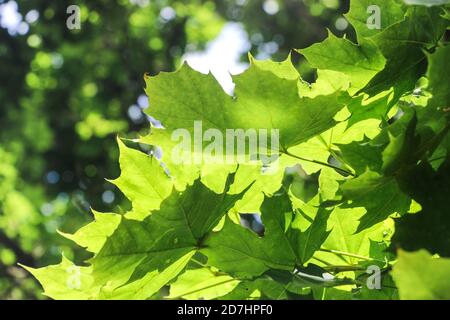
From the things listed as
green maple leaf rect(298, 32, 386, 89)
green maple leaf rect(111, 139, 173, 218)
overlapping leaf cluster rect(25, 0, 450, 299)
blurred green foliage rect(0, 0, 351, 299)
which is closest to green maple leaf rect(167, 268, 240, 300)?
overlapping leaf cluster rect(25, 0, 450, 299)

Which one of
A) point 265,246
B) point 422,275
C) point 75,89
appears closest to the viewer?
point 422,275

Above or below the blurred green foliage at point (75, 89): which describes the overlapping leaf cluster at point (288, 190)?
above

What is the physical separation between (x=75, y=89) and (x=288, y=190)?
602cm

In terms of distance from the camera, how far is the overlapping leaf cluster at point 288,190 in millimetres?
656

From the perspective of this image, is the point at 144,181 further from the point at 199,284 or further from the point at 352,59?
the point at 352,59

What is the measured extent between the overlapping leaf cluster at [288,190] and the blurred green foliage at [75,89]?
4548 mm

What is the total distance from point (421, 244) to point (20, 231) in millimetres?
6538

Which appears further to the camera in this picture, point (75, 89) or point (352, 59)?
point (75, 89)

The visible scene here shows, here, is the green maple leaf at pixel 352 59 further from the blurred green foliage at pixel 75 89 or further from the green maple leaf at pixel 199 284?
the blurred green foliage at pixel 75 89

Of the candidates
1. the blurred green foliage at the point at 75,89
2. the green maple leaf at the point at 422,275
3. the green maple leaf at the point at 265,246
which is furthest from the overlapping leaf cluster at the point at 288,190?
the blurred green foliage at the point at 75,89

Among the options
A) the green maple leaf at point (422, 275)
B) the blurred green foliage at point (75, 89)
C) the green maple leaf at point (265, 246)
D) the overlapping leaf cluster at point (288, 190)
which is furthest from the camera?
the blurred green foliage at point (75, 89)

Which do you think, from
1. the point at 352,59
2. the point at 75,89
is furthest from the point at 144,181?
the point at 75,89

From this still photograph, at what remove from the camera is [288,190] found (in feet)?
2.84

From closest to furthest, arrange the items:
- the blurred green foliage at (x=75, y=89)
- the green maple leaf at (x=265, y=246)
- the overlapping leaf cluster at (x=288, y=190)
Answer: the overlapping leaf cluster at (x=288, y=190) < the green maple leaf at (x=265, y=246) < the blurred green foliage at (x=75, y=89)
